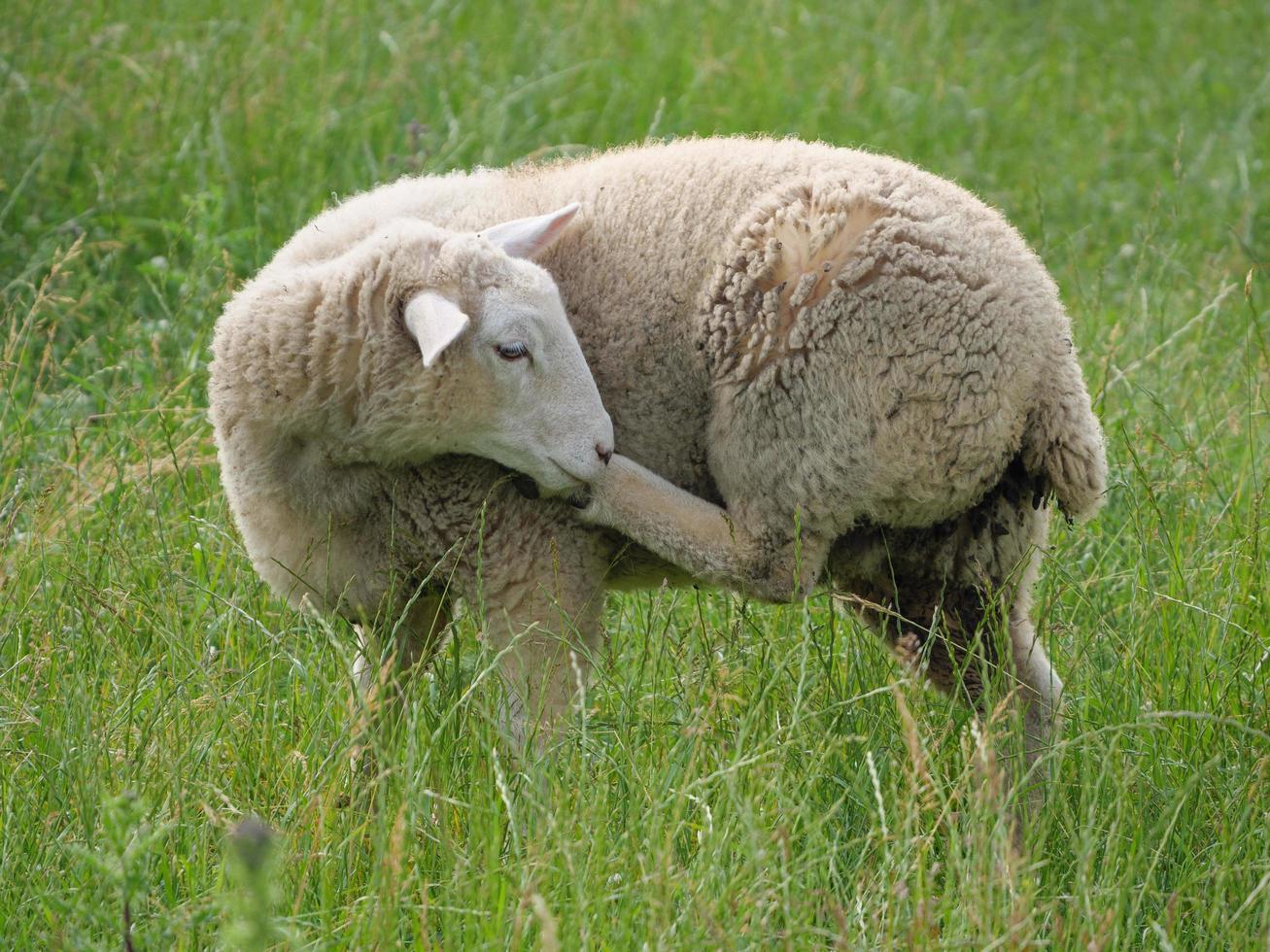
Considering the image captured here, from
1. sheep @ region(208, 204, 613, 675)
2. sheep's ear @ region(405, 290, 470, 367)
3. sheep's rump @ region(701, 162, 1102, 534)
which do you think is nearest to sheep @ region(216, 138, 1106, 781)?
sheep's rump @ region(701, 162, 1102, 534)

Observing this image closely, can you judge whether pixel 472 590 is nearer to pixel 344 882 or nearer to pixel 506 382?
pixel 506 382

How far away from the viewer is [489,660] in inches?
142

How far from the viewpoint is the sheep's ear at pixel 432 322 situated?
320 centimetres

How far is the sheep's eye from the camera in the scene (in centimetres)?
338

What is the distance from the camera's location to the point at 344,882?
3.16 metres

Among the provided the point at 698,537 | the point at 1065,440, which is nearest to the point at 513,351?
the point at 698,537

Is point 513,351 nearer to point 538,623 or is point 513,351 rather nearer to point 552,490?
point 552,490

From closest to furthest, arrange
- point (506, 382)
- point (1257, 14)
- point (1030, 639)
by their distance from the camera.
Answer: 1. point (506, 382)
2. point (1030, 639)
3. point (1257, 14)

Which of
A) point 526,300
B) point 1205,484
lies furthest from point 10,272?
point 1205,484

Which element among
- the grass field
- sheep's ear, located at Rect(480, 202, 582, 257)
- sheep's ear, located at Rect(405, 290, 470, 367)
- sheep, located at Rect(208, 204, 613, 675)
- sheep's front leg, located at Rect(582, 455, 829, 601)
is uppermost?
sheep's ear, located at Rect(480, 202, 582, 257)

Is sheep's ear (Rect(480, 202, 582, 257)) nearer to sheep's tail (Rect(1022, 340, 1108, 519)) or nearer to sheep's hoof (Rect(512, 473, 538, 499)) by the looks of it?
sheep's hoof (Rect(512, 473, 538, 499))

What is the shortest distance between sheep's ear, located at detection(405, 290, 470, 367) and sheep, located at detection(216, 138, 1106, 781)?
1.25ft

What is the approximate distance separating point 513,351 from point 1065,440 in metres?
1.19

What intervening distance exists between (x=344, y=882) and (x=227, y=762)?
571 mm
